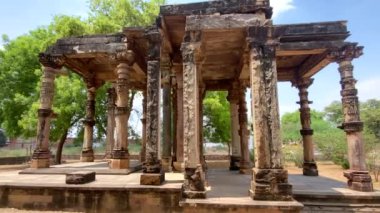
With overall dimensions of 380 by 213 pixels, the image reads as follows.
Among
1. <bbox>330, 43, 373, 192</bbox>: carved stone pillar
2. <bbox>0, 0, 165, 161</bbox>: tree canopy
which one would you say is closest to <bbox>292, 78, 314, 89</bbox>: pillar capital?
<bbox>330, 43, 373, 192</bbox>: carved stone pillar

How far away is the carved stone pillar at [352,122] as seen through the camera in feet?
24.0

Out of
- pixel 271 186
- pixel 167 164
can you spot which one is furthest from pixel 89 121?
pixel 271 186

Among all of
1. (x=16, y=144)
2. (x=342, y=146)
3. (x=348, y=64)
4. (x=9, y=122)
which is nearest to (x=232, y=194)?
(x=348, y=64)

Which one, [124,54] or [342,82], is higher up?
[124,54]

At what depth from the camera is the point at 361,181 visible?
721cm

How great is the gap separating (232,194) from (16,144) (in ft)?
151

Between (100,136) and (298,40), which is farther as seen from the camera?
(100,136)

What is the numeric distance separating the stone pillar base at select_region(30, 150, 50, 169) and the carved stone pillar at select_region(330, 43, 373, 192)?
10.7 metres

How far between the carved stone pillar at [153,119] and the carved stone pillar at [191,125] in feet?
3.49

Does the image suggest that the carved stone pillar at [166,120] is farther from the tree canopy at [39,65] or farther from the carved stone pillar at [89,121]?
the tree canopy at [39,65]

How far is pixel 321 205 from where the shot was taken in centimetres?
652

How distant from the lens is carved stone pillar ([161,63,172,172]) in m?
9.80

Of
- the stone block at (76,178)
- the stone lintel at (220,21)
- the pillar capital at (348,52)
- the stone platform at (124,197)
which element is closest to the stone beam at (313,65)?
the pillar capital at (348,52)

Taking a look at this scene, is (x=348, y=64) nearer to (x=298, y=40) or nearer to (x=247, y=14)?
(x=298, y=40)
